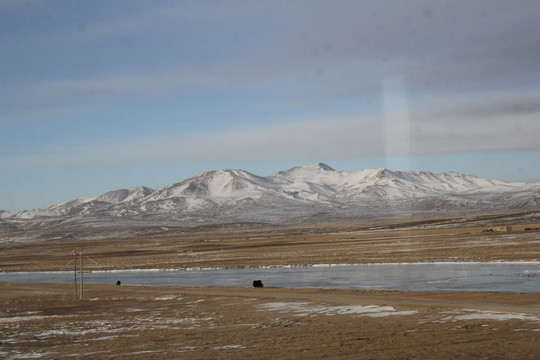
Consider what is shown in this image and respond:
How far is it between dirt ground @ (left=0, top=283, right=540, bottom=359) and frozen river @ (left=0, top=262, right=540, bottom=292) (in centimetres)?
500

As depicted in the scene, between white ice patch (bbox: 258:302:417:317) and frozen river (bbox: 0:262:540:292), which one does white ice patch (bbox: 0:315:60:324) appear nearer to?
white ice patch (bbox: 258:302:417:317)

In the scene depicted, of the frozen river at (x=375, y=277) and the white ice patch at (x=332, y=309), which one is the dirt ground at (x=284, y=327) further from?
the frozen river at (x=375, y=277)

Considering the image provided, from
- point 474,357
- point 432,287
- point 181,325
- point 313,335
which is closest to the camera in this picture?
point 474,357

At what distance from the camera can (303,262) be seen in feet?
202

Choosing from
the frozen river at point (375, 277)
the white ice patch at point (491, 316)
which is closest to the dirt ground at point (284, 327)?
the white ice patch at point (491, 316)

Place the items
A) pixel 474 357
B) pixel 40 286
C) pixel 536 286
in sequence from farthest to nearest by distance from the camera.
A: pixel 40 286, pixel 536 286, pixel 474 357

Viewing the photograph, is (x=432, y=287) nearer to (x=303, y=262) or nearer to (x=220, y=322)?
(x=220, y=322)

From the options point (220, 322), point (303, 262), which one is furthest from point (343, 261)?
point (220, 322)

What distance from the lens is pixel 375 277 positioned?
4359 cm

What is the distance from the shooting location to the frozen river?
35625 millimetres

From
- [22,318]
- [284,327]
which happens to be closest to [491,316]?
[284,327]

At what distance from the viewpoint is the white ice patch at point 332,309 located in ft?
81.1

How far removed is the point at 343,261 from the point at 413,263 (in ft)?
25.5

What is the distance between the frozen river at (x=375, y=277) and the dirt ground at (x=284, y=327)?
197 inches
